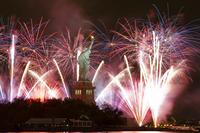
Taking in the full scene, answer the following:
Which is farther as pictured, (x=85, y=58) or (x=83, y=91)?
(x=83, y=91)

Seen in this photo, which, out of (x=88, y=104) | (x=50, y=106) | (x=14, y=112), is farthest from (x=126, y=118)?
(x=14, y=112)

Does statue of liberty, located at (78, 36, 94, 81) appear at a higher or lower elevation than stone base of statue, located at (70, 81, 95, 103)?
higher

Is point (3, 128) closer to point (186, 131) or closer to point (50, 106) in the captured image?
point (50, 106)

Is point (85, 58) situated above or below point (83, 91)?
above

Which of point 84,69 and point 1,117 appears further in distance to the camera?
point 84,69

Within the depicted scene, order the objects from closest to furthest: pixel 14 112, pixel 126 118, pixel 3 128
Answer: pixel 3 128 → pixel 14 112 → pixel 126 118

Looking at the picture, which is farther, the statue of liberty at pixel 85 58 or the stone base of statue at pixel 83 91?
the stone base of statue at pixel 83 91

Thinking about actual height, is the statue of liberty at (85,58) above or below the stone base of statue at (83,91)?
above

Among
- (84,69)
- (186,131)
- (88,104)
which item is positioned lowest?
(186,131)
